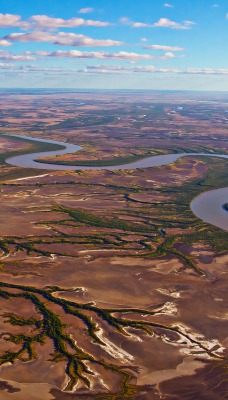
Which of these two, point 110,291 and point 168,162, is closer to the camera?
point 110,291

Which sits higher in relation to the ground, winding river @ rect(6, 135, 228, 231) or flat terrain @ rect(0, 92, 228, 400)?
winding river @ rect(6, 135, 228, 231)

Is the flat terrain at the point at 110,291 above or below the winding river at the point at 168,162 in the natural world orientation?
below

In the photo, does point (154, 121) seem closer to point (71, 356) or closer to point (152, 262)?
point (152, 262)

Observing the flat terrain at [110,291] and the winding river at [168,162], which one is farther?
the winding river at [168,162]

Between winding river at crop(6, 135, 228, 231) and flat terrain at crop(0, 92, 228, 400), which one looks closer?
flat terrain at crop(0, 92, 228, 400)

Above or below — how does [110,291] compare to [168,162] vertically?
below
